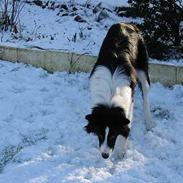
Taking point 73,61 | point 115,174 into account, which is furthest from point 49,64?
point 115,174

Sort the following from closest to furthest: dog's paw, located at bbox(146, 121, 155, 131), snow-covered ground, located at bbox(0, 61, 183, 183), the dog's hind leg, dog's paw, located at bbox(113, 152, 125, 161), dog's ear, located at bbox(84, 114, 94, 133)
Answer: snow-covered ground, located at bbox(0, 61, 183, 183) → dog's ear, located at bbox(84, 114, 94, 133) → dog's paw, located at bbox(113, 152, 125, 161) → dog's paw, located at bbox(146, 121, 155, 131) → the dog's hind leg

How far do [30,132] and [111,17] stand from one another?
13.0 ft

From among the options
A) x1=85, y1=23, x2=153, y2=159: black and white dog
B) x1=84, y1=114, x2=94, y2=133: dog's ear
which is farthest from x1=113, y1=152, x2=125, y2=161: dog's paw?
x1=84, y1=114, x2=94, y2=133: dog's ear

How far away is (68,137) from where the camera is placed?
266 inches

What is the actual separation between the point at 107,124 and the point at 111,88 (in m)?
0.53

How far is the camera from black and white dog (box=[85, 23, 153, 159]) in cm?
600

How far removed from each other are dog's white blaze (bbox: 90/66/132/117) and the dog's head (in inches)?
4.0

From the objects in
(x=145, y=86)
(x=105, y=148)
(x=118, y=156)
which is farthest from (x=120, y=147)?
(x=145, y=86)

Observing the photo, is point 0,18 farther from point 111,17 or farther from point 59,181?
point 59,181

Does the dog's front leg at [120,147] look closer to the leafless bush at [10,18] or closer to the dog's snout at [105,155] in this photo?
the dog's snout at [105,155]

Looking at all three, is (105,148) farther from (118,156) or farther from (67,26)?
(67,26)

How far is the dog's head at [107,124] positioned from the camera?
235 inches

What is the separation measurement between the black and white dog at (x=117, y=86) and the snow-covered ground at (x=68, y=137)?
269 millimetres

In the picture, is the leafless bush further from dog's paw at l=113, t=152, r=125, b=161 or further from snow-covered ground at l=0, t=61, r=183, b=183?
dog's paw at l=113, t=152, r=125, b=161
